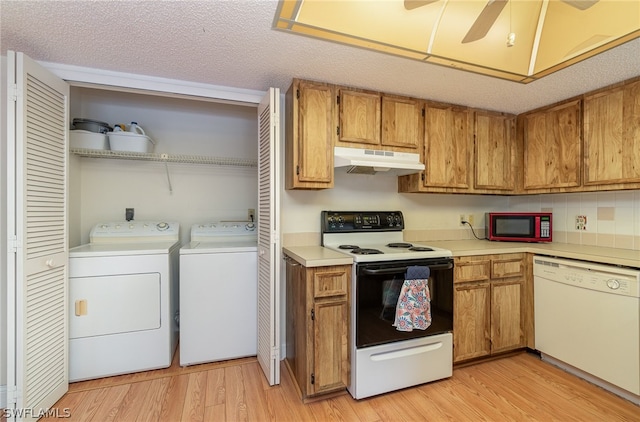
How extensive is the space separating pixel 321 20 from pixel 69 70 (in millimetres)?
1680

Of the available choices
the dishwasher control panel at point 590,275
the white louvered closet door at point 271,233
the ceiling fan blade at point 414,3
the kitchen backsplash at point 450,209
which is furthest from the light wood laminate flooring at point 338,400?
the ceiling fan blade at point 414,3

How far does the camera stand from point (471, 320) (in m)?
2.14

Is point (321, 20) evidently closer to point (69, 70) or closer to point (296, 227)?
point (296, 227)

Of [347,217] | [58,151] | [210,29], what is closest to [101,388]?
[58,151]

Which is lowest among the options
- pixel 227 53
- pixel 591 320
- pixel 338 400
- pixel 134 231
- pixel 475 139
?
pixel 338 400

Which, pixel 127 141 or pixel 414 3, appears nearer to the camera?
pixel 414 3

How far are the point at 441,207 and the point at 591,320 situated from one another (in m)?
1.35

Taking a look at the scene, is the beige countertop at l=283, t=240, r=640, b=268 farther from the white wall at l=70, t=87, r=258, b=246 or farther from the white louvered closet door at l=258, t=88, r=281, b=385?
the white wall at l=70, t=87, r=258, b=246

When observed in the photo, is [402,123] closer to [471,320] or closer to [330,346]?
[471,320]

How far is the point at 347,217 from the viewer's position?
235cm

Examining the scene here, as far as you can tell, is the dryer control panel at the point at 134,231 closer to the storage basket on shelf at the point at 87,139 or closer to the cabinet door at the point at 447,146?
the storage basket on shelf at the point at 87,139

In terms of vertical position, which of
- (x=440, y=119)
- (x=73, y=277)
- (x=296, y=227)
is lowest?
(x=73, y=277)

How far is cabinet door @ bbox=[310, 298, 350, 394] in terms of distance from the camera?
1.73 metres

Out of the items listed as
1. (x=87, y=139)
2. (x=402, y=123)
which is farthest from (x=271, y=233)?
(x=87, y=139)
